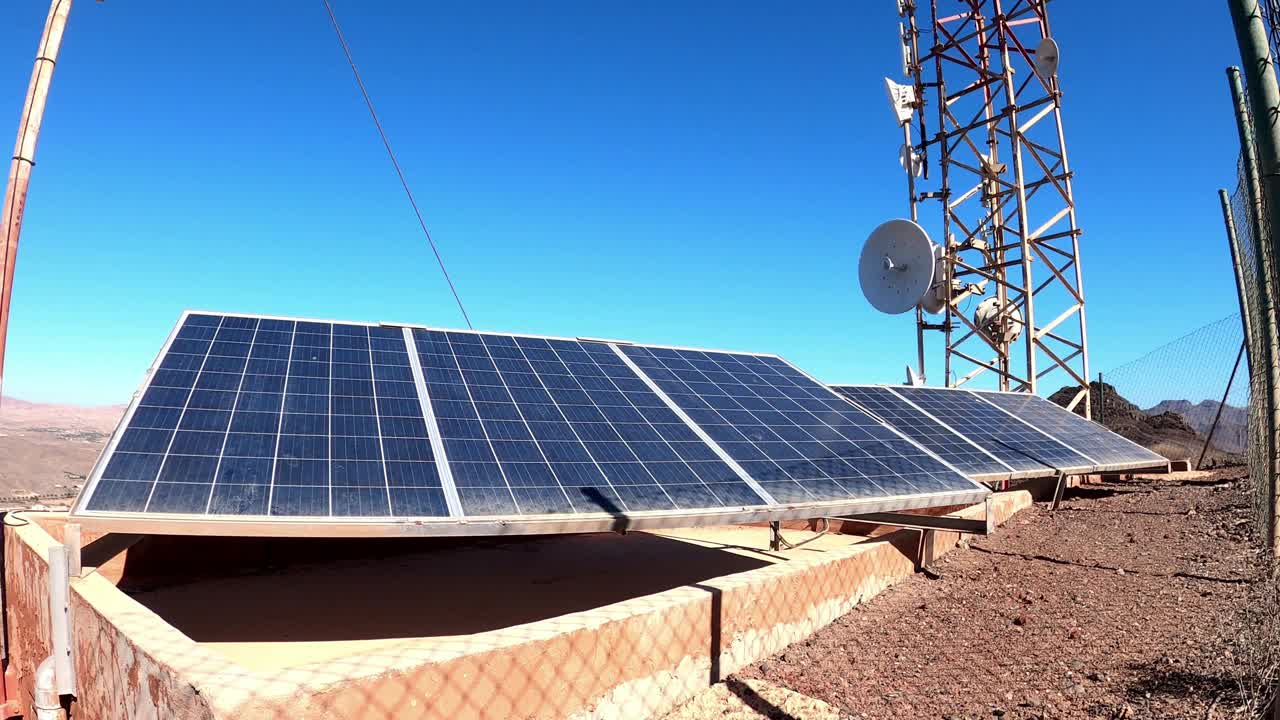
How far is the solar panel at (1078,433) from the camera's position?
53.0 ft

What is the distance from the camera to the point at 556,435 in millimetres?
8367

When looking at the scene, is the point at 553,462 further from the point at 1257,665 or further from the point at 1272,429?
the point at 1272,429

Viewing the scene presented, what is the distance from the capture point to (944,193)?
24312 mm

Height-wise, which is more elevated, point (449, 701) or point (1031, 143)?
point (1031, 143)

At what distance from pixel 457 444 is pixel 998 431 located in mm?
11962

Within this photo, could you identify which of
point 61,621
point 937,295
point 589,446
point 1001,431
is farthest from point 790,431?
point 937,295

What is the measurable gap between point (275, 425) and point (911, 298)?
1889 cm

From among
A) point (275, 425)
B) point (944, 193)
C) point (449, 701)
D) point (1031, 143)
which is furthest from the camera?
point (944, 193)

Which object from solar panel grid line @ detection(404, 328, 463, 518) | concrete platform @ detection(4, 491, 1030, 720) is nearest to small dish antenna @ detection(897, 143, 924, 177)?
concrete platform @ detection(4, 491, 1030, 720)

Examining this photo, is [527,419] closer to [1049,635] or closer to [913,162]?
[1049,635]

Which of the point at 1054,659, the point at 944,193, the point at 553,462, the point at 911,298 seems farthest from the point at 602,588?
the point at 944,193

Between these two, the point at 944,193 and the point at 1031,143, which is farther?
the point at 944,193

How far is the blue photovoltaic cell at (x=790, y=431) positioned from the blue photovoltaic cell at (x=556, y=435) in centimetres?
51

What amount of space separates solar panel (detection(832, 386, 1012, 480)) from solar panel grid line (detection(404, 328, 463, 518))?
24.3ft
